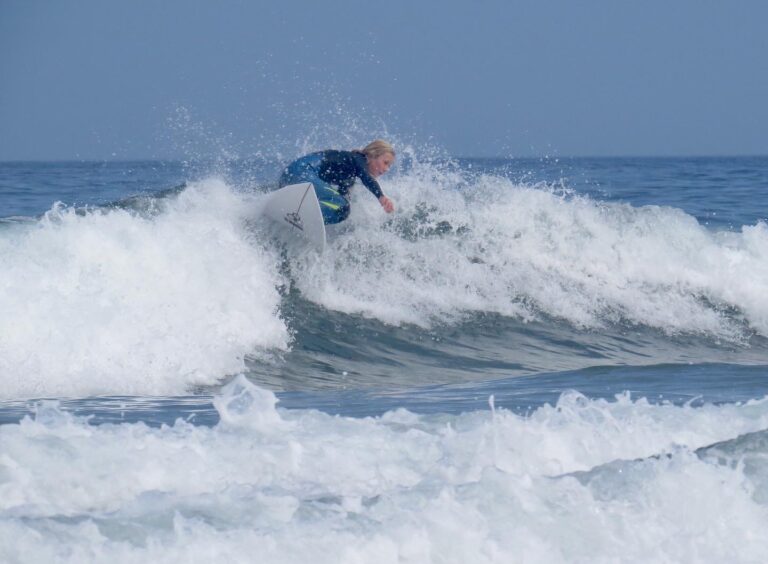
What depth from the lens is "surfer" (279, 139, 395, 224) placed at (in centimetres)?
953

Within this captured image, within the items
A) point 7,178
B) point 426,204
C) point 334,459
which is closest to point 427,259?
point 426,204

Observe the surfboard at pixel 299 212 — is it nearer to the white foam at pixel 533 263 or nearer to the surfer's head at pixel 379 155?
the white foam at pixel 533 263

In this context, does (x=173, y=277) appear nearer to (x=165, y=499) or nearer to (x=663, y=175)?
(x=165, y=499)

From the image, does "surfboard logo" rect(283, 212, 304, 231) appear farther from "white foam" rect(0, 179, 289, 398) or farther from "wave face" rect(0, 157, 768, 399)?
"white foam" rect(0, 179, 289, 398)

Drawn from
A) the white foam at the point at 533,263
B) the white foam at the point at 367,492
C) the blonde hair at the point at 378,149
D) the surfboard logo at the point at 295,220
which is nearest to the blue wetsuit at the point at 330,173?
the blonde hair at the point at 378,149

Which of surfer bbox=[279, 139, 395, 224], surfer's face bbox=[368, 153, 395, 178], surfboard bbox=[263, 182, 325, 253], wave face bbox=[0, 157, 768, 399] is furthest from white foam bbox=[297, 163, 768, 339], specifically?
surfer's face bbox=[368, 153, 395, 178]

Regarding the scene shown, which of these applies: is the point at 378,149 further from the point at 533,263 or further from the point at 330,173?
the point at 533,263

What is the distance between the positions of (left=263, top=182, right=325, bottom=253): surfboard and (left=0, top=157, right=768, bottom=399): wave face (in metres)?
0.20

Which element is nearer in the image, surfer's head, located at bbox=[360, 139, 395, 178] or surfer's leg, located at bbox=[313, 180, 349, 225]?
surfer's head, located at bbox=[360, 139, 395, 178]

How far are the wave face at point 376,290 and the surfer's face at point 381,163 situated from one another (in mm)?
1080

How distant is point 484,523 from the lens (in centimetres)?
367

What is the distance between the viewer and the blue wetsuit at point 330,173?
9.63 m

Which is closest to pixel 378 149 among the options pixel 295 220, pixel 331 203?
pixel 331 203

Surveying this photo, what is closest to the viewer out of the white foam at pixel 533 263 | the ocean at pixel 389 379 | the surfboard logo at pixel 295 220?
the ocean at pixel 389 379
